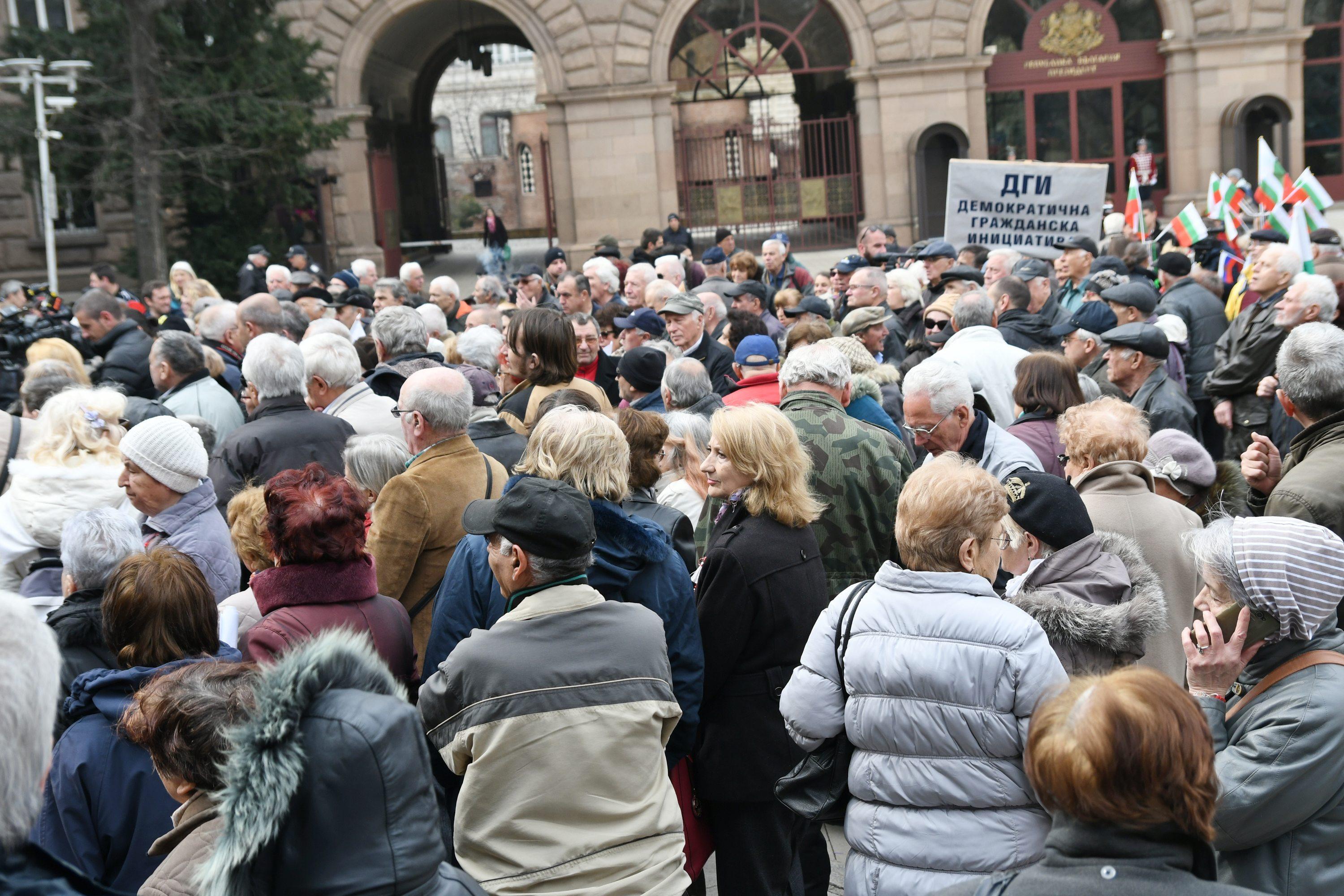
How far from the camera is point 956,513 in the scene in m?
3.16

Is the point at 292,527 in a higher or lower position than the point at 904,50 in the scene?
lower

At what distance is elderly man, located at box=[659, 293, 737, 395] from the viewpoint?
780 cm

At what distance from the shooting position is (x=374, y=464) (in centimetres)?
488

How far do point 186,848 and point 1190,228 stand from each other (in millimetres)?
12407

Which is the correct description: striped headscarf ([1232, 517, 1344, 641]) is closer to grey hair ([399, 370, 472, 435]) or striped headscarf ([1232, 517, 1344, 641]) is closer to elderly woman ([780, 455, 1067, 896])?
elderly woman ([780, 455, 1067, 896])

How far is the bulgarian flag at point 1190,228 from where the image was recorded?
12.6 m

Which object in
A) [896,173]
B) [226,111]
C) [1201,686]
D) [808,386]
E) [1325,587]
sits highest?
[226,111]

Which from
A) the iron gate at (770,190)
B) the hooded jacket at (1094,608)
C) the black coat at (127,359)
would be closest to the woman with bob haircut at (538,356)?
the hooded jacket at (1094,608)

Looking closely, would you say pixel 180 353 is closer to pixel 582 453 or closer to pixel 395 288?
pixel 582 453

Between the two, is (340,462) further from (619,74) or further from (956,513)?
(619,74)

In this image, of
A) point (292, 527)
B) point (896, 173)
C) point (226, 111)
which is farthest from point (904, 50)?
point (292, 527)

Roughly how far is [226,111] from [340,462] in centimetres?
1555

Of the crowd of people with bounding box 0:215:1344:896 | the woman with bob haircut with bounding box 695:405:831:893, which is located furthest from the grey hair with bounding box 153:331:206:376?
the woman with bob haircut with bounding box 695:405:831:893

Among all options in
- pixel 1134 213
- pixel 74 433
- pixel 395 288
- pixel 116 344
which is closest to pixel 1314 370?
pixel 74 433
